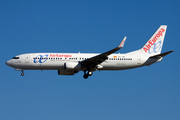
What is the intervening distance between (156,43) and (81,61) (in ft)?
48.2

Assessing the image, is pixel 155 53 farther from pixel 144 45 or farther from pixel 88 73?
pixel 88 73

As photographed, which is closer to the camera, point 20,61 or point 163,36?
point 20,61

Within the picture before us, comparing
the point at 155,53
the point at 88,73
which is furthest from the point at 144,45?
the point at 88,73

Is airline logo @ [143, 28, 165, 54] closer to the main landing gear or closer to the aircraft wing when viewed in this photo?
the aircraft wing

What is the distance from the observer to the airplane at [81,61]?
5284 centimetres

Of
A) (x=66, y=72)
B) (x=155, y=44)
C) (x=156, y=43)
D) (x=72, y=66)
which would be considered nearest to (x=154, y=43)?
Result: (x=155, y=44)

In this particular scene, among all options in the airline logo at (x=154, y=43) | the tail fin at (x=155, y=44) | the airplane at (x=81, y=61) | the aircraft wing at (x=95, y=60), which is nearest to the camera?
the aircraft wing at (x=95, y=60)

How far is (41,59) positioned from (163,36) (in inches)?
869

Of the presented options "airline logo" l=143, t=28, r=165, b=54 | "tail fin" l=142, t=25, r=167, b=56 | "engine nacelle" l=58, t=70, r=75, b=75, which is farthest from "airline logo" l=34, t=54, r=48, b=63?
"airline logo" l=143, t=28, r=165, b=54

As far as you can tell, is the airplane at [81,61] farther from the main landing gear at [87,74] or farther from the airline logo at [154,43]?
the airline logo at [154,43]

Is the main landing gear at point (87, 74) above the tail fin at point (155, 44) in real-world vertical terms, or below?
below

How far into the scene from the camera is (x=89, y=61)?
5247 cm

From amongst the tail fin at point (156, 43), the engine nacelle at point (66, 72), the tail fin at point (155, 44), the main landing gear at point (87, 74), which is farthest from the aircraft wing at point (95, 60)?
the tail fin at point (156, 43)

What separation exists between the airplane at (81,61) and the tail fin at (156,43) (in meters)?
1.07
